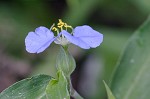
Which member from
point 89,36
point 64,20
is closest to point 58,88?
point 89,36

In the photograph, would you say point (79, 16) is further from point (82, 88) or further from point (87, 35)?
point (87, 35)

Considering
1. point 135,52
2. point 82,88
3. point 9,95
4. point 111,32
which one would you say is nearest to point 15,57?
point 82,88

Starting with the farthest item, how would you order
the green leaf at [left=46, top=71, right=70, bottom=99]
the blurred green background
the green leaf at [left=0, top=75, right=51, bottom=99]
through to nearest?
the blurred green background, the green leaf at [left=0, top=75, right=51, bottom=99], the green leaf at [left=46, top=71, right=70, bottom=99]

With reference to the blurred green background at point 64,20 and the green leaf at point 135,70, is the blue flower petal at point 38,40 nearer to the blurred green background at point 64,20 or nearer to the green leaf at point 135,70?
the green leaf at point 135,70

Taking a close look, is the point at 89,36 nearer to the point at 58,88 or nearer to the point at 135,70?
the point at 58,88

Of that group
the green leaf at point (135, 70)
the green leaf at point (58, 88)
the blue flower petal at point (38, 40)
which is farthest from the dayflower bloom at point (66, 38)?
the green leaf at point (135, 70)

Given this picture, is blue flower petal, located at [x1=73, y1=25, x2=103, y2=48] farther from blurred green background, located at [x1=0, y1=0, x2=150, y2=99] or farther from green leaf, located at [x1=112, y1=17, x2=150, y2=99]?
blurred green background, located at [x1=0, y1=0, x2=150, y2=99]

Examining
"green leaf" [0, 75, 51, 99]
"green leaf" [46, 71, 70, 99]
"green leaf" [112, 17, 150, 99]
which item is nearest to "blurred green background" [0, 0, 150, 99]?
"green leaf" [112, 17, 150, 99]
